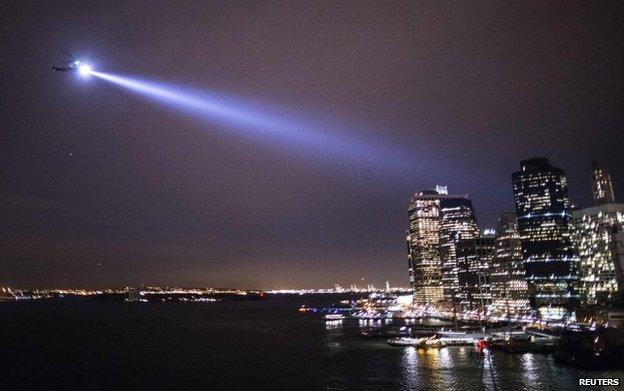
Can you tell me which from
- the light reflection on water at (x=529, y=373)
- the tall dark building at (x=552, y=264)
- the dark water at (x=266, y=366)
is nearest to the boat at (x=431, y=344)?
the dark water at (x=266, y=366)

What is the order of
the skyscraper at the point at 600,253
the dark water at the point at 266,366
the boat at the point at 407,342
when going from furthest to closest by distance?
the skyscraper at the point at 600,253
the boat at the point at 407,342
the dark water at the point at 266,366

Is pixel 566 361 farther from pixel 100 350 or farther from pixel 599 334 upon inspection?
pixel 100 350

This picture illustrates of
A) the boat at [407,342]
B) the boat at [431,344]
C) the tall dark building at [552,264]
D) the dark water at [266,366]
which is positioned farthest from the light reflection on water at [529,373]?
the tall dark building at [552,264]

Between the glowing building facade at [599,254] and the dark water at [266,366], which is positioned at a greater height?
the glowing building facade at [599,254]

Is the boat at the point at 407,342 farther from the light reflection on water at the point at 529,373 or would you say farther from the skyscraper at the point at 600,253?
the skyscraper at the point at 600,253

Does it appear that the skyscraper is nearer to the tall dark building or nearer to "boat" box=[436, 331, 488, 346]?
the tall dark building

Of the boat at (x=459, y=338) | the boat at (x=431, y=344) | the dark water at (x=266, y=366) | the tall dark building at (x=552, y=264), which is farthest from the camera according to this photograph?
the tall dark building at (x=552, y=264)

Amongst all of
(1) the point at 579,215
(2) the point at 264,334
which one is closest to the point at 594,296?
(1) the point at 579,215

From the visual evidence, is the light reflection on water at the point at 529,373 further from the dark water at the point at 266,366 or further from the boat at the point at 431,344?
the boat at the point at 431,344

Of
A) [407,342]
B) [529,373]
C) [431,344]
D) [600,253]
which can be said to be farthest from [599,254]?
[529,373]

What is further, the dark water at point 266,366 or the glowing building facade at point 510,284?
the glowing building facade at point 510,284

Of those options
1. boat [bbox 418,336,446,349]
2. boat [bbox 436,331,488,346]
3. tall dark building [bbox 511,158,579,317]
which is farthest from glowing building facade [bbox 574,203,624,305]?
boat [bbox 418,336,446,349]
